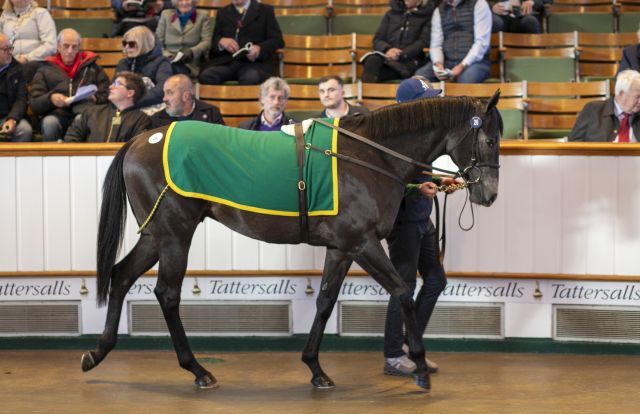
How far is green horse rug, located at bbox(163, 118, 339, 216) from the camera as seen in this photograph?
586 cm

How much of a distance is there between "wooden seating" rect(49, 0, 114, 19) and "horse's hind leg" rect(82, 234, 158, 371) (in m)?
6.23

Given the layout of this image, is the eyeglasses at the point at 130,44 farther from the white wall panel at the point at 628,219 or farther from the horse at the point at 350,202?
the white wall panel at the point at 628,219

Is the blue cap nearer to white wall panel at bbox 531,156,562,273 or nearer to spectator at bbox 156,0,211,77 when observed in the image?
white wall panel at bbox 531,156,562,273

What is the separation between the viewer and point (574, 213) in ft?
22.8

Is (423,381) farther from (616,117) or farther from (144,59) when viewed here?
(144,59)

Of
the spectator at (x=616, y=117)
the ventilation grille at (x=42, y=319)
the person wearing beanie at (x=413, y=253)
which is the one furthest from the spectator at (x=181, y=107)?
the spectator at (x=616, y=117)

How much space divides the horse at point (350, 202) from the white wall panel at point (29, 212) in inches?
45.2

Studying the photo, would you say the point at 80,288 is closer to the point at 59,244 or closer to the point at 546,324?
the point at 59,244

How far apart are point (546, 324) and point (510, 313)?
0.25m

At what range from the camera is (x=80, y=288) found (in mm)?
7266

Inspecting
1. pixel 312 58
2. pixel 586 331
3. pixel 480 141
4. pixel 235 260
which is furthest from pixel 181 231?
pixel 312 58

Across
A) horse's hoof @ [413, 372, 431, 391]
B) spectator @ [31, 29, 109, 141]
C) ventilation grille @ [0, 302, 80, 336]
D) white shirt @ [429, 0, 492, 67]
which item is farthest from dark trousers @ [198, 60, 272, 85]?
horse's hoof @ [413, 372, 431, 391]

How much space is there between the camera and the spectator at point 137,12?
35.7 ft

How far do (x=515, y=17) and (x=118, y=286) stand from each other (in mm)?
6304
